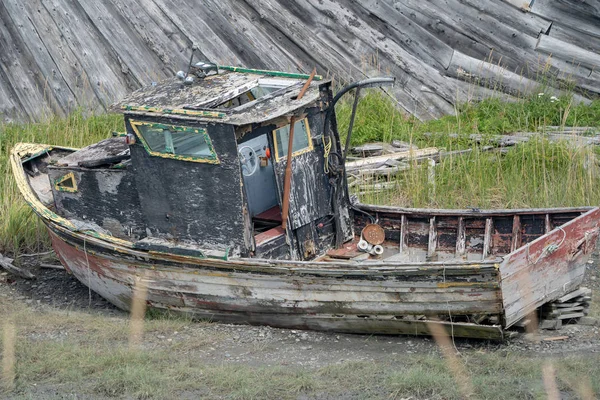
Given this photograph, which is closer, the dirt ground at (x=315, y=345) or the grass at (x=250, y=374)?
the grass at (x=250, y=374)

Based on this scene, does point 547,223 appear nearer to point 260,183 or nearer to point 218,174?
point 260,183

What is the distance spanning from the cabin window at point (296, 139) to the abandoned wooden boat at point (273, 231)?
0.05ft

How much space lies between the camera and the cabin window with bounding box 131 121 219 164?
7.87m

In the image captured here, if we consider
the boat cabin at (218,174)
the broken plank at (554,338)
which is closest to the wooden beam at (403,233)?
the boat cabin at (218,174)

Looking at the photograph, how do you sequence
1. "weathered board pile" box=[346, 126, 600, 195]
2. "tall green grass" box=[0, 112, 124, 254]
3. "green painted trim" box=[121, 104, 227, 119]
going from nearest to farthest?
"green painted trim" box=[121, 104, 227, 119] < "tall green grass" box=[0, 112, 124, 254] < "weathered board pile" box=[346, 126, 600, 195]

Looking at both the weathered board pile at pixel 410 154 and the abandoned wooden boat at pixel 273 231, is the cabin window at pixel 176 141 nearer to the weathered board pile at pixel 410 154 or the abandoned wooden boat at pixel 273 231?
the abandoned wooden boat at pixel 273 231

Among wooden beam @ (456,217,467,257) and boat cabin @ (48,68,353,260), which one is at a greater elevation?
boat cabin @ (48,68,353,260)

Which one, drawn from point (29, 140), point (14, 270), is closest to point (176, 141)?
point (14, 270)

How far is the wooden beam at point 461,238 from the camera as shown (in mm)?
8719

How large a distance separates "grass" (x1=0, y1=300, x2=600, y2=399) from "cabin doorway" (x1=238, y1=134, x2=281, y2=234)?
4.36 feet

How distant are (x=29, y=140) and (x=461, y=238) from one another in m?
6.36

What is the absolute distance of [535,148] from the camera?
35.7ft

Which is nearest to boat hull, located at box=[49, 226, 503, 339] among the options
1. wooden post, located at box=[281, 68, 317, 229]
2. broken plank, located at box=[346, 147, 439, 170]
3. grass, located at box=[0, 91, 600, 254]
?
wooden post, located at box=[281, 68, 317, 229]

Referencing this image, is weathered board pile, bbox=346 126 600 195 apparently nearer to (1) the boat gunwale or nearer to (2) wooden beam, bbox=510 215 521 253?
(1) the boat gunwale
